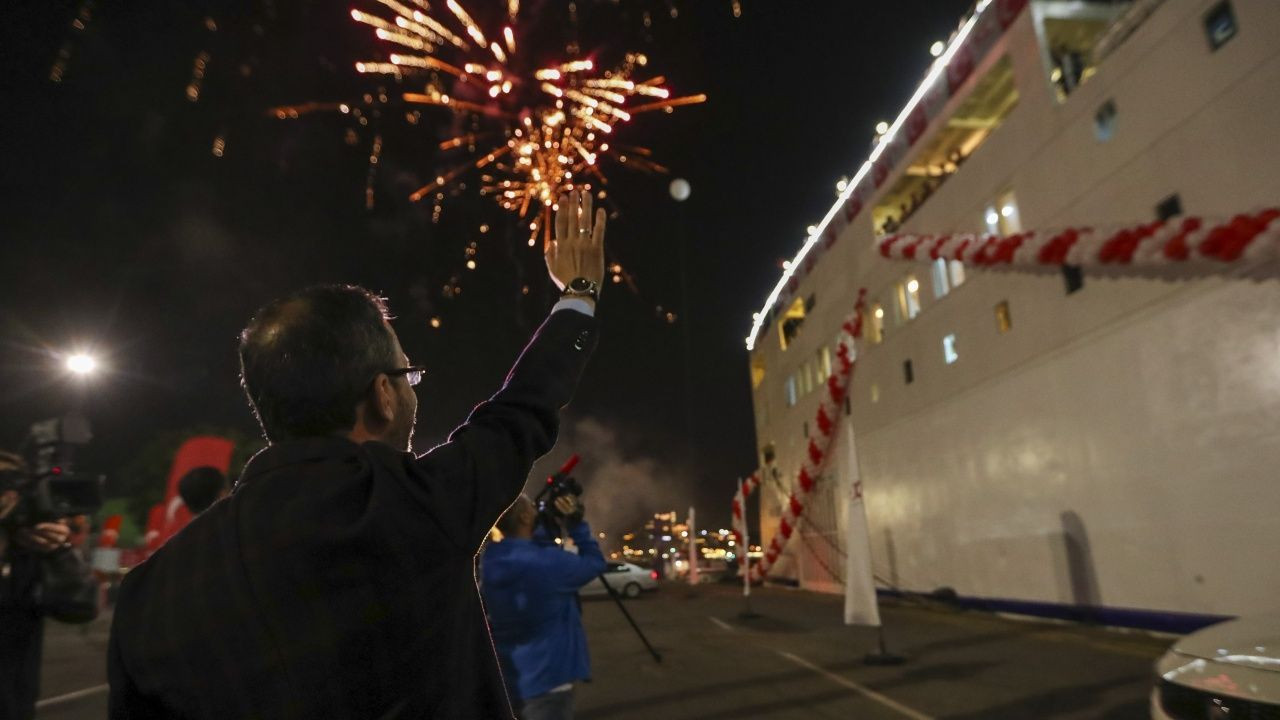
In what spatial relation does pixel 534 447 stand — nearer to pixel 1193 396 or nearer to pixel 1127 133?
pixel 1193 396

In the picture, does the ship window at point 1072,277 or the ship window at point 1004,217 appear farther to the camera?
the ship window at point 1004,217

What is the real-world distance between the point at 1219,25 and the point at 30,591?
14.2 meters

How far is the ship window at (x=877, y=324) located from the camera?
70.3 feet

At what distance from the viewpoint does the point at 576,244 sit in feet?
5.78

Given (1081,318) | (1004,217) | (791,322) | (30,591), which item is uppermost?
(791,322)

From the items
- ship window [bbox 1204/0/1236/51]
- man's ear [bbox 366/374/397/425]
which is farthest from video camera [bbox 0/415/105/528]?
ship window [bbox 1204/0/1236/51]

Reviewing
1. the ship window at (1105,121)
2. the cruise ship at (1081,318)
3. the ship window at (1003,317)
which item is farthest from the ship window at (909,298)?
the ship window at (1105,121)

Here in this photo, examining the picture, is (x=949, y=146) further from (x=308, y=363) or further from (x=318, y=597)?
(x=318, y=597)

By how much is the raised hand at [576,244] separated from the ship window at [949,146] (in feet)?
57.2

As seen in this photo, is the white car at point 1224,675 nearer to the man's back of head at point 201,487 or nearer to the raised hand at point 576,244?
the raised hand at point 576,244

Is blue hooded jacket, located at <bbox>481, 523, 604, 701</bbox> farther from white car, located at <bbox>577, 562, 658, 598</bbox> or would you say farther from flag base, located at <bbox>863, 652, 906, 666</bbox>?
white car, located at <bbox>577, 562, 658, 598</bbox>

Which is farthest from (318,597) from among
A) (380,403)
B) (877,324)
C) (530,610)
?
(877,324)

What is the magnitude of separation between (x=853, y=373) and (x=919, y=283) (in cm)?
456

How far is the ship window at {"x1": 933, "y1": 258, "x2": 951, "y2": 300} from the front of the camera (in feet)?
59.3
